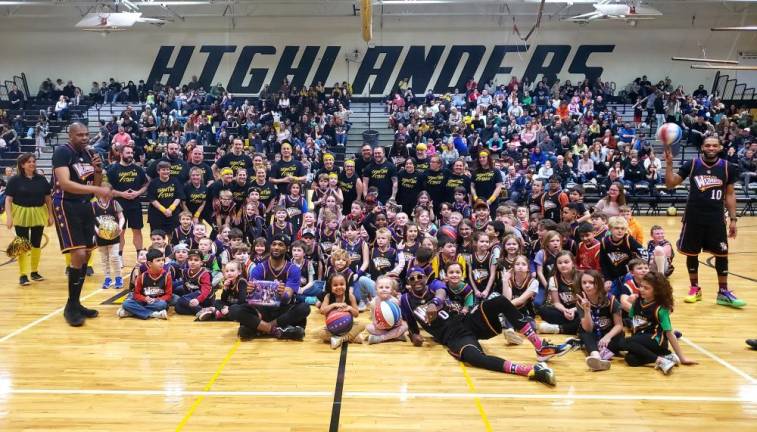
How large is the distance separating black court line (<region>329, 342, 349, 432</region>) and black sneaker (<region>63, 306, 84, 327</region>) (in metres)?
3.03

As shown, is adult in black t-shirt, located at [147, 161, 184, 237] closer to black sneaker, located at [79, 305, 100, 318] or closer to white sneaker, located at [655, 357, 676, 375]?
black sneaker, located at [79, 305, 100, 318]

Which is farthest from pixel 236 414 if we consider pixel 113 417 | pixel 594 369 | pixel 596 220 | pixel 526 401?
pixel 596 220

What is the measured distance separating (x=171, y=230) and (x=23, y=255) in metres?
2.17

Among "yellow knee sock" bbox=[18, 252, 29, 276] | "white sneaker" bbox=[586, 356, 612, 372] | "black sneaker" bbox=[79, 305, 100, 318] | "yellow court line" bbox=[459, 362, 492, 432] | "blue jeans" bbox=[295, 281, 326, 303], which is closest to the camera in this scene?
"yellow court line" bbox=[459, 362, 492, 432]

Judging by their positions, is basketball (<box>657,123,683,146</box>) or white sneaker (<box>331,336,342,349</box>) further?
basketball (<box>657,123,683,146</box>)

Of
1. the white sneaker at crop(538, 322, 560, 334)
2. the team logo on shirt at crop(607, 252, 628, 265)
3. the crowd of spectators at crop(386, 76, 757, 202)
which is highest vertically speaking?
the crowd of spectators at crop(386, 76, 757, 202)

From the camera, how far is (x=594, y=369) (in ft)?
16.8

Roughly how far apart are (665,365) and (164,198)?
6803mm

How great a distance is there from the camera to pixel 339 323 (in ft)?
19.4

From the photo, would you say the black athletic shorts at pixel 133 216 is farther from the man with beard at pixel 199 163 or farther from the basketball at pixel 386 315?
the basketball at pixel 386 315

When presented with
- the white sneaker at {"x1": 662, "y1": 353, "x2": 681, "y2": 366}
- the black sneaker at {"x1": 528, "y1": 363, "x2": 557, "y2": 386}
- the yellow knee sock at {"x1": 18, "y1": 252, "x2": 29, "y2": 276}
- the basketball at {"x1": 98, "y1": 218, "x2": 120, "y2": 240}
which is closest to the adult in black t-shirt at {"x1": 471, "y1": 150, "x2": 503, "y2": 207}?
the white sneaker at {"x1": 662, "y1": 353, "x2": 681, "y2": 366}

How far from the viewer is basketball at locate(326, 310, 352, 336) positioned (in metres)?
5.91

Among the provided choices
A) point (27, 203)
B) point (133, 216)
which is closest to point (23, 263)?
point (27, 203)

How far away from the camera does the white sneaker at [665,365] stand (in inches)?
Result: 198
